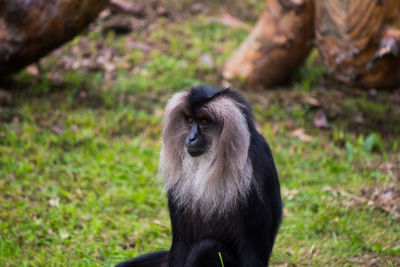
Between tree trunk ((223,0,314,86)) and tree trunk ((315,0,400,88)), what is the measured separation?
84 cm

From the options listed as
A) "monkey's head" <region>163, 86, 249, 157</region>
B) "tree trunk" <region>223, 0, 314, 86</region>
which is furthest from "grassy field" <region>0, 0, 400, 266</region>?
"monkey's head" <region>163, 86, 249, 157</region>

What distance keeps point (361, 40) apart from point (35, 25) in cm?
354

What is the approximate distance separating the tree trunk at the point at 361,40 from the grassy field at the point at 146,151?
746 mm

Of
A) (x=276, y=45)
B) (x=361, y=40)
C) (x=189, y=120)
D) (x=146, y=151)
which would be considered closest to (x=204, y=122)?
(x=189, y=120)

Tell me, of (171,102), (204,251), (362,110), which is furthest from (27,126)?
(362,110)

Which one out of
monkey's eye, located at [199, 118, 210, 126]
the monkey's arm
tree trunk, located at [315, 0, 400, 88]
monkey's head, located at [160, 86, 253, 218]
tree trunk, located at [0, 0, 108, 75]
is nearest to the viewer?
monkey's head, located at [160, 86, 253, 218]

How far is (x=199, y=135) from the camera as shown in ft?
9.11

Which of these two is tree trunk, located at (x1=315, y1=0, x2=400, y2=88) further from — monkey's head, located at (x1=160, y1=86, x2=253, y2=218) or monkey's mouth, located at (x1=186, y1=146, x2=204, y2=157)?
monkey's mouth, located at (x1=186, y1=146, x2=204, y2=157)

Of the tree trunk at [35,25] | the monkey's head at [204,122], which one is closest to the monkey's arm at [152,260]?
the monkey's head at [204,122]

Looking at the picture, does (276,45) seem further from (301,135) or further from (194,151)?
(194,151)

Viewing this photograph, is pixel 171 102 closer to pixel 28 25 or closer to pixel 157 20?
pixel 28 25

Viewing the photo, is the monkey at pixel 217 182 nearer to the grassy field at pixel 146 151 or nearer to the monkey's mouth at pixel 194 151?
the monkey's mouth at pixel 194 151

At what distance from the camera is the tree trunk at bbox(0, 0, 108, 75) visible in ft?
16.9

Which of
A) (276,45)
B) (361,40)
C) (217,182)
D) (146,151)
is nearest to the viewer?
(217,182)
